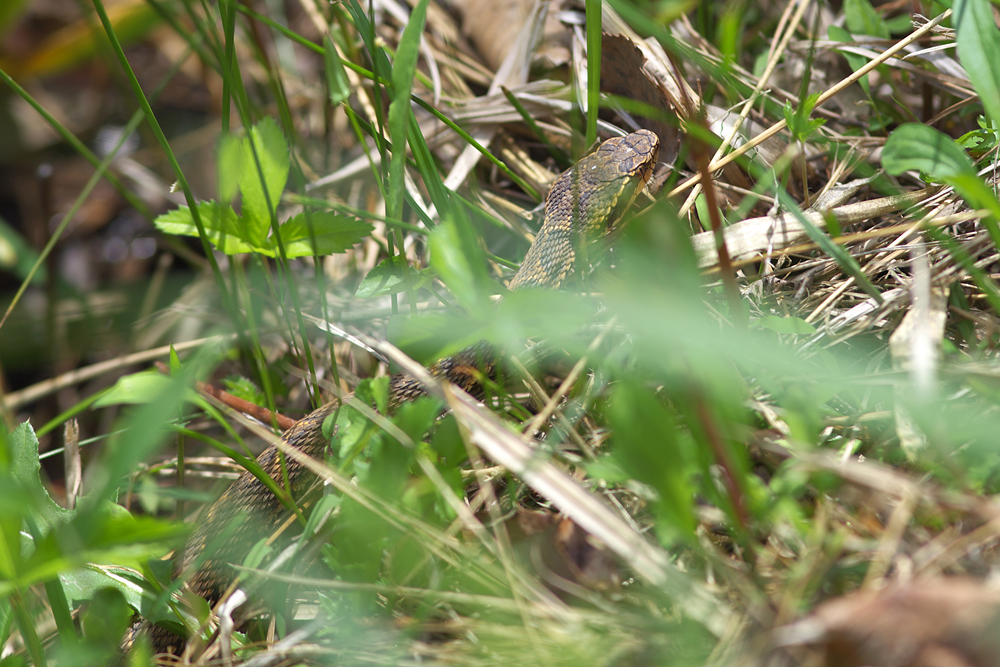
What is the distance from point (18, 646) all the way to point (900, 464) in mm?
2984

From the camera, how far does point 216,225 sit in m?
2.37

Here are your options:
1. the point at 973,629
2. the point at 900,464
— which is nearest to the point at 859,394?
the point at 900,464

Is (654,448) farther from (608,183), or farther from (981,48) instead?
(608,183)

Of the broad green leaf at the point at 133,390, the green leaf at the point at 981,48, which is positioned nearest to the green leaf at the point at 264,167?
the broad green leaf at the point at 133,390

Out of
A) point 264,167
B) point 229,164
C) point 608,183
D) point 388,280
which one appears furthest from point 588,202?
point 229,164

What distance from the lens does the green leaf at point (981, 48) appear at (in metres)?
1.91

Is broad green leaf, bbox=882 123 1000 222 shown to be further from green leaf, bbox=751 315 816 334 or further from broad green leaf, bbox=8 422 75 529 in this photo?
broad green leaf, bbox=8 422 75 529

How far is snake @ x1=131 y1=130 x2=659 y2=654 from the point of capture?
96.3 inches

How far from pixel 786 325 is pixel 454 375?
50.2 inches

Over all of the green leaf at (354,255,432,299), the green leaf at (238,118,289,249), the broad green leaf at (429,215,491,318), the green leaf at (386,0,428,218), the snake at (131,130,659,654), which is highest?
the green leaf at (386,0,428,218)

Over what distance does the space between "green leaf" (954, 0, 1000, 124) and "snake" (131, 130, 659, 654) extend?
1167mm

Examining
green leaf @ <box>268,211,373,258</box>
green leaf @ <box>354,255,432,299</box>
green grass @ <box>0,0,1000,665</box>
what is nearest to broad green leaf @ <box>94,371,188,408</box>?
green grass @ <box>0,0,1000,665</box>

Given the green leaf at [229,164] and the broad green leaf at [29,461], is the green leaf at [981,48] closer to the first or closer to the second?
the green leaf at [229,164]

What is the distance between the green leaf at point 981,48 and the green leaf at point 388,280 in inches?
69.8
